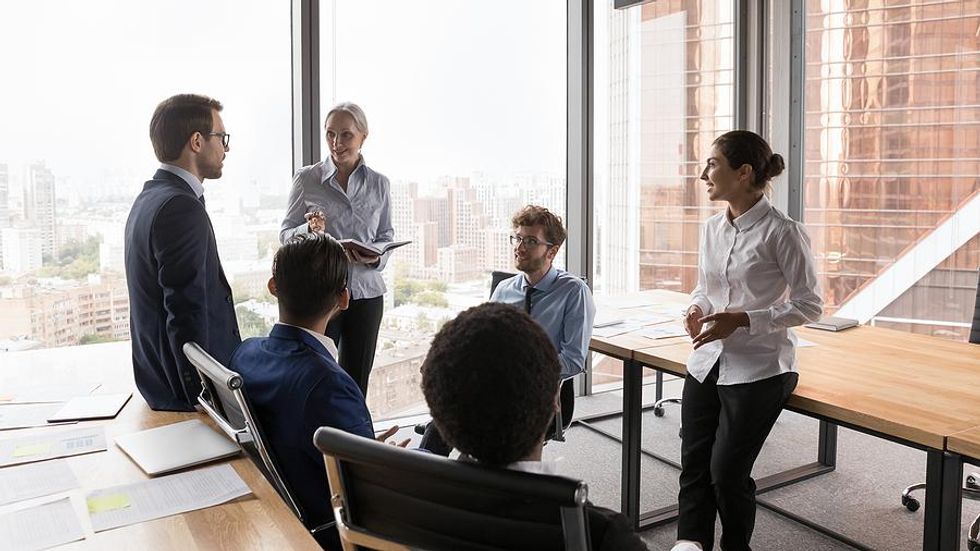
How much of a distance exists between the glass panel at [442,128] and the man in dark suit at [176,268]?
1821 millimetres

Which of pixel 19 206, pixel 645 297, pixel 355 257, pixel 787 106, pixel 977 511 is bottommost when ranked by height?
pixel 977 511

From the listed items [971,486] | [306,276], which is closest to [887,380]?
[971,486]

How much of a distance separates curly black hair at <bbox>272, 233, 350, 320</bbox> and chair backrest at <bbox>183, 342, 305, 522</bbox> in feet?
0.71

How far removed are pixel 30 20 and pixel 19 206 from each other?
0.82 m

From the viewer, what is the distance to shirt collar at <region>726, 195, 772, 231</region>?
2.47m

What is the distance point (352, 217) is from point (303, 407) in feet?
6.25

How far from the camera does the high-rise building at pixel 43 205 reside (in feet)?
11.3

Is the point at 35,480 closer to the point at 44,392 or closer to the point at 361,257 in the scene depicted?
the point at 44,392

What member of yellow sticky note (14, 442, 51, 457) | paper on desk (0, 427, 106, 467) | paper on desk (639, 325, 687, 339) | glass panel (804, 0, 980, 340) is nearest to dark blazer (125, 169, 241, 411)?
paper on desk (0, 427, 106, 467)

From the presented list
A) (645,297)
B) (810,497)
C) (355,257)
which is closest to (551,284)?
(355,257)

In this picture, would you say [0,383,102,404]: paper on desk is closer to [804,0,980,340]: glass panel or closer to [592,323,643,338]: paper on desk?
[592,323,643,338]: paper on desk

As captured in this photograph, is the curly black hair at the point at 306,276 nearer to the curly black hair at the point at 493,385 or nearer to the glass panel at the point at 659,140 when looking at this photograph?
the curly black hair at the point at 493,385

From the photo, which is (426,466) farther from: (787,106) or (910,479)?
(787,106)

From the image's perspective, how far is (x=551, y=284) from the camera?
3033 millimetres
